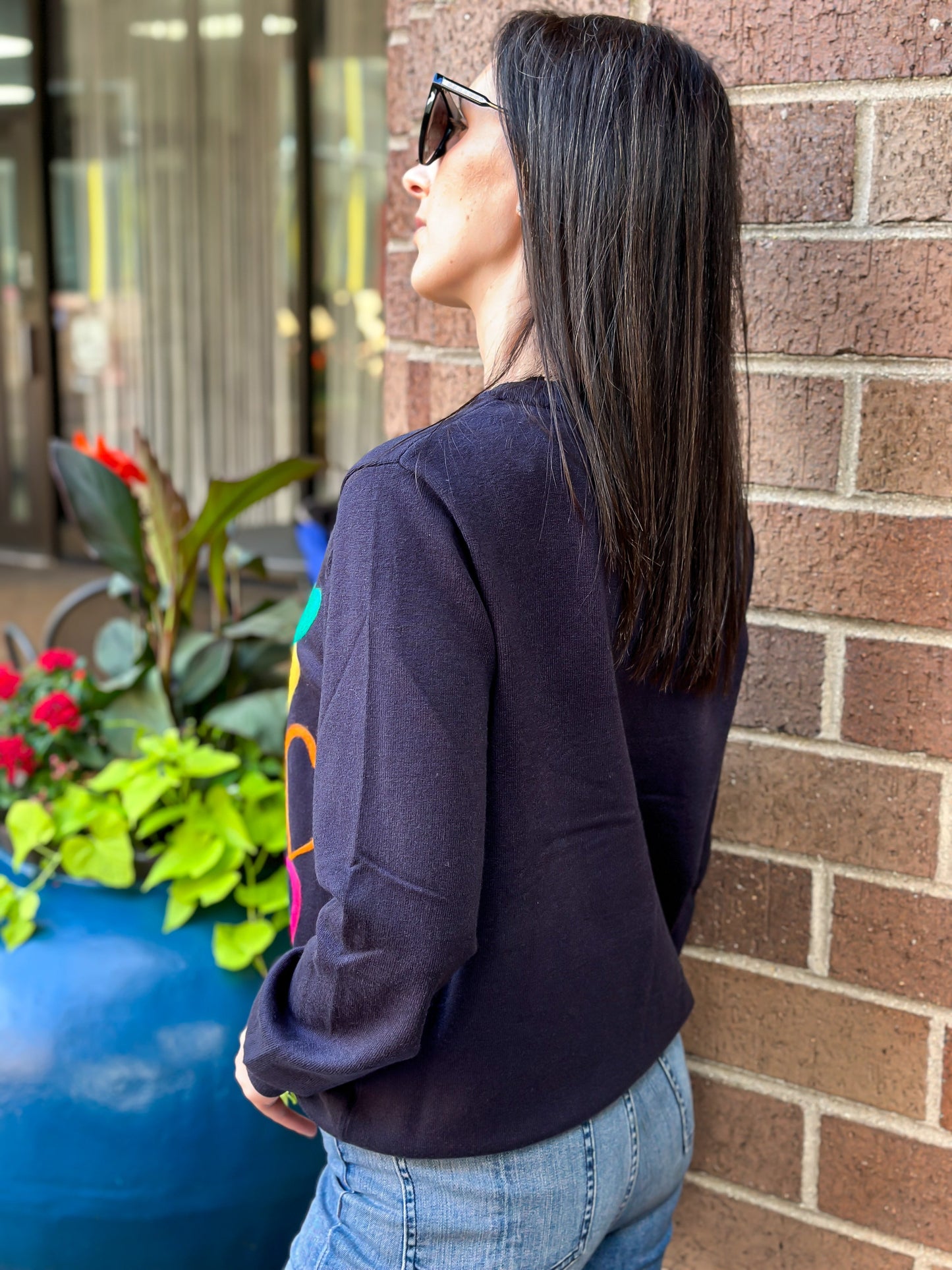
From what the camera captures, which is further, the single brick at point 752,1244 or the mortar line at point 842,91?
the single brick at point 752,1244

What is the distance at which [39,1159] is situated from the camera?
1.49 meters

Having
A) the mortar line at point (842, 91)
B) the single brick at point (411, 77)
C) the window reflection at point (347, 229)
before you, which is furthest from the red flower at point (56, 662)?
the window reflection at point (347, 229)

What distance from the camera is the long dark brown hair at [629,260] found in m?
0.94

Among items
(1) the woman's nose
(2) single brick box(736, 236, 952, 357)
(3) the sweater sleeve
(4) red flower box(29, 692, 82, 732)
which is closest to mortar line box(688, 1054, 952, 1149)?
(3) the sweater sleeve

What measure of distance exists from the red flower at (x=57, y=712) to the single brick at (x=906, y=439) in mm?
1107

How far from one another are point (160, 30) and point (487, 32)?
6536 millimetres

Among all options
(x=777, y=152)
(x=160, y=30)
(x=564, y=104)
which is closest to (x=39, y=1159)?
(x=564, y=104)

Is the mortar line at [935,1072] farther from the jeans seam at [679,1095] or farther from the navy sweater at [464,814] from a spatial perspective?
the navy sweater at [464,814]

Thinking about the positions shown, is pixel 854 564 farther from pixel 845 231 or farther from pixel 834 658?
pixel 845 231

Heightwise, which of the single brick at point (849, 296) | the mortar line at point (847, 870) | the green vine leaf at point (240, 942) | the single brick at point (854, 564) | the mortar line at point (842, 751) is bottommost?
the green vine leaf at point (240, 942)

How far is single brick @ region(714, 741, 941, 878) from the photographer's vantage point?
1.35m

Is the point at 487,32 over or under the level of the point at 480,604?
over

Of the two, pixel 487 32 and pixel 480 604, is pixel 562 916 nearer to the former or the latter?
pixel 480 604

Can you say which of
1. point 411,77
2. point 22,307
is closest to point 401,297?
point 411,77
